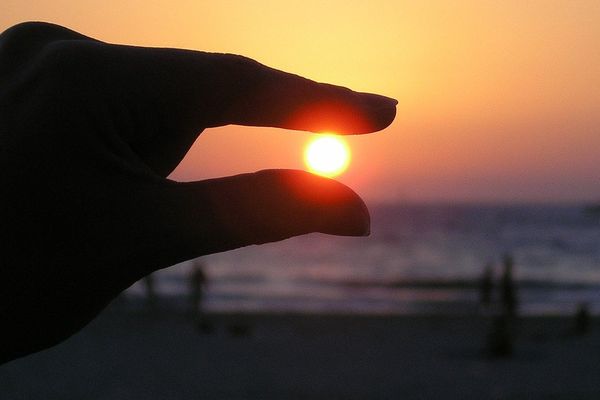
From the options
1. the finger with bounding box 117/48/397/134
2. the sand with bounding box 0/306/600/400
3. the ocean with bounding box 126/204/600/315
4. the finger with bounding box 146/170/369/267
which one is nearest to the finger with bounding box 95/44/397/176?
the finger with bounding box 117/48/397/134

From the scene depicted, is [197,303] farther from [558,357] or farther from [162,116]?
[162,116]

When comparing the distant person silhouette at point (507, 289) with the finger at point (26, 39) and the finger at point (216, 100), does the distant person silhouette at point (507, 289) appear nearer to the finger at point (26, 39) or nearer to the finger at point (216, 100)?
the finger at point (216, 100)

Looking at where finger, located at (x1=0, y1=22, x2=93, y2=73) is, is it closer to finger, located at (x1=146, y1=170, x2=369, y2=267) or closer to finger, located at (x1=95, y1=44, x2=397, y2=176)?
finger, located at (x1=95, y1=44, x2=397, y2=176)

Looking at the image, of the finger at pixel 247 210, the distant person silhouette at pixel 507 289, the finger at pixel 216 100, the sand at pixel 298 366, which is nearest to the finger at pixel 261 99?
the finger at pixel 216 100

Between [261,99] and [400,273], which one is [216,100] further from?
[400,273]

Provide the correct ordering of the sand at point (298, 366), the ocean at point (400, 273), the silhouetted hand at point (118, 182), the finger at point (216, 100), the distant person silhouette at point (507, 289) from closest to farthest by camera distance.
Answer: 1. the silhouetted hand at point (118, 182)
2. the finger at point (216, 100)
3. the sand at point (298, 366)
4. the distant person silhouette at point (507, 289)
5. the ocean at point (400, 273)

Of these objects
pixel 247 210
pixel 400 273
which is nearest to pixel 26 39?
pixel 247 210
